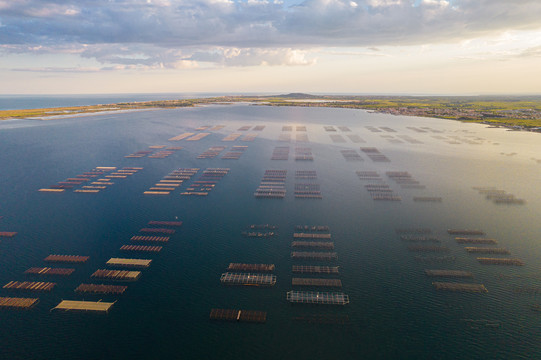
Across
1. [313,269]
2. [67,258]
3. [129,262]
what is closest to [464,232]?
[313,269]

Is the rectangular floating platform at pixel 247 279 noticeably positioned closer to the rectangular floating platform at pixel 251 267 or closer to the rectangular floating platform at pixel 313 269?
the rectangular floating platform at pixel 251 267

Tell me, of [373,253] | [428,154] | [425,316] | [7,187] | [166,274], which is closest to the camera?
[425,316]

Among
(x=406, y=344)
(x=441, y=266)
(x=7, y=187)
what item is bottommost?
(x=406, y=344)

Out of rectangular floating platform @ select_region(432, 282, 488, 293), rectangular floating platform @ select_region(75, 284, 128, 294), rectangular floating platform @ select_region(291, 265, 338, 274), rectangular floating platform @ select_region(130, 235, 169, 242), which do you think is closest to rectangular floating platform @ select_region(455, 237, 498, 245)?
rectangular floating platform @ select_region(432, 282, 488, 293)

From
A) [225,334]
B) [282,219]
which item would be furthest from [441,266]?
[225,334]

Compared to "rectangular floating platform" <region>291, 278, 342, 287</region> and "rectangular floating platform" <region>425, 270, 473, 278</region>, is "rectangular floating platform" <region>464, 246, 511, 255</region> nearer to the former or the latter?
"rectangular floating platform" <region>425, 270, 473, 278</region>

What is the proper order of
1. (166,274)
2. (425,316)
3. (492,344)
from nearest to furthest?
(492,344)
(425,316)
(166,274)

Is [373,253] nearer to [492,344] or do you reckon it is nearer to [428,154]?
[492,344]

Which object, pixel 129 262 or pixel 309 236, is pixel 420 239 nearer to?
pixel 309 236
